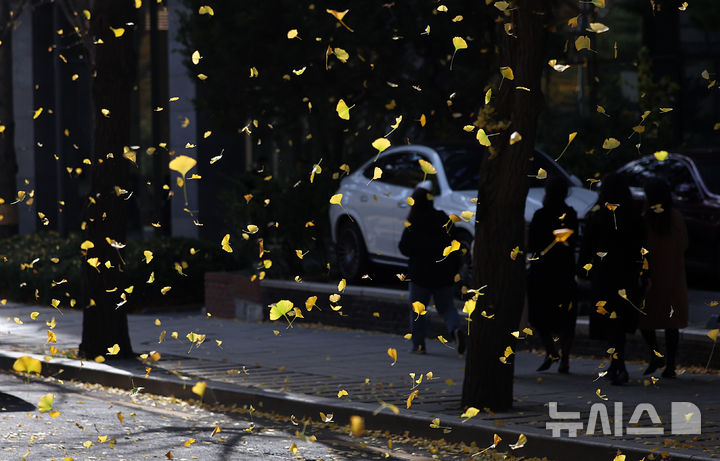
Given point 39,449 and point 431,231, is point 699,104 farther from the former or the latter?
point 39,449

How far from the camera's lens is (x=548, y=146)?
1920 centimetres

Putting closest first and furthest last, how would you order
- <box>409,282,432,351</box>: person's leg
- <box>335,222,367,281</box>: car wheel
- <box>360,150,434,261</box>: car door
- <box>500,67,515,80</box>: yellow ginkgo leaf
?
<box>500,67,515,80</box>: yellow ginkgo leaf, <box>409,282,432,351</box>: person's leg, <box>360,150,434,261</box>: car door, <box>335,222,367,281</box>: car wheel

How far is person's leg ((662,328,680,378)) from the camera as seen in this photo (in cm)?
1050

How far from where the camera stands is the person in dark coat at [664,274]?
1048 centimetres

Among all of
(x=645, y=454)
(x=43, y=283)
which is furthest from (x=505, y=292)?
(x=43, y=283)

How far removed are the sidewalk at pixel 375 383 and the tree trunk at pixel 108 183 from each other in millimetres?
528

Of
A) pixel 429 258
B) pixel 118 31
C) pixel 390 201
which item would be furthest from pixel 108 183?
pixel 390 201

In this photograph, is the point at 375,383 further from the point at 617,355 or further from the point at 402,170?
the point at 402,170

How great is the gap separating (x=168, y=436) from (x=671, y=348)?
438cm

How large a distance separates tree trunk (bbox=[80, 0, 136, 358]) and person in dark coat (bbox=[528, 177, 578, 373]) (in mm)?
4199

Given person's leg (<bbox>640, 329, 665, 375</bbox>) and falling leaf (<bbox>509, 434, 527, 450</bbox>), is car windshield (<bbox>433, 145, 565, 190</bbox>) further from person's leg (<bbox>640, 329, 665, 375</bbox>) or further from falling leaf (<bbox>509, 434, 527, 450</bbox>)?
falling leaf (<bbox>509, 434, 527, 450</bbox>)

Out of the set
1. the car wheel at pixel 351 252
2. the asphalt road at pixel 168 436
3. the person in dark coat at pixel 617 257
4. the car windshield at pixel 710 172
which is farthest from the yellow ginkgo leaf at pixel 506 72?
the car wheel at pixel 351 252

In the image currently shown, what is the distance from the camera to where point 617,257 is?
10.3m

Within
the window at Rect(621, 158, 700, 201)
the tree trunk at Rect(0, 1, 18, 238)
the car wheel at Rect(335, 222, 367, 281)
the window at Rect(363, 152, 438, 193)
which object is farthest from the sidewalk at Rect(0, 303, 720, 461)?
the tree trunk at Rect(0, 1, 18, 238)
